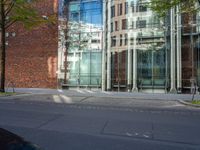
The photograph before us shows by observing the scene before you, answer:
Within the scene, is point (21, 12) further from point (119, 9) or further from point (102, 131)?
point (102, 131)

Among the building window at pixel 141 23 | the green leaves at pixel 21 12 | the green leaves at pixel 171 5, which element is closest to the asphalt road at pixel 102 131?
the green leaves at pixel 171 5

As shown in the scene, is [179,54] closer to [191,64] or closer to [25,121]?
[191,64]

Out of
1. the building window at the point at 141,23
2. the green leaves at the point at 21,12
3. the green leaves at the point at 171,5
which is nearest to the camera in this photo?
the green leaves at the point at 171,5

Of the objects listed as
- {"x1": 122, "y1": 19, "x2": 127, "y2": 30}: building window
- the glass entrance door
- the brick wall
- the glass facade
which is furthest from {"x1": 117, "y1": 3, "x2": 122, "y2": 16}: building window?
the brick wall

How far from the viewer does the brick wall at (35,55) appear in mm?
29906

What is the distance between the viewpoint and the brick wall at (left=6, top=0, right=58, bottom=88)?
29.9 meters

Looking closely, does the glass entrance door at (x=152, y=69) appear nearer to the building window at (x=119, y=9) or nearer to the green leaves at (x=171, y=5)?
the building window at (x=119, y=9)

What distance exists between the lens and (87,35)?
28750 mm

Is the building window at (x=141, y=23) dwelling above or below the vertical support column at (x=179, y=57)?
above

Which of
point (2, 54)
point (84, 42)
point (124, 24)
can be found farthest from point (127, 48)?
point (2, 54)

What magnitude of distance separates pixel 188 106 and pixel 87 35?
47.0 feet

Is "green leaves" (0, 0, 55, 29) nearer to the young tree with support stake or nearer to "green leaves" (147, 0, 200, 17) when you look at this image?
the young tree with support stake

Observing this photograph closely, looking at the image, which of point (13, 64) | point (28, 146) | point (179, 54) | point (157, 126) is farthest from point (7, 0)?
point (28, 146)

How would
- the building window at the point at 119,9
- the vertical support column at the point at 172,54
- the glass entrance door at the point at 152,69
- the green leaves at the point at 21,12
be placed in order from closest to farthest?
1. the green leaves at the point at 21,12
2. the vertical support column at the point at 172,54
3. the glass entrance door at the point at 152,69
4. the building window at the point at 119,9
